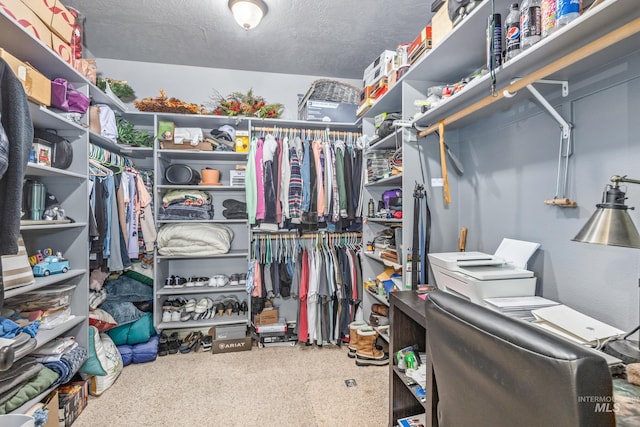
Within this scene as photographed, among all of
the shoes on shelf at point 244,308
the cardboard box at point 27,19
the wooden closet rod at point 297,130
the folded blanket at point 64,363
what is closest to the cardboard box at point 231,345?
the shoes on shelf at point 244,308

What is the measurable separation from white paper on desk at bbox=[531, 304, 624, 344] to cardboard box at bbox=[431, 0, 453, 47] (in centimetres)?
137

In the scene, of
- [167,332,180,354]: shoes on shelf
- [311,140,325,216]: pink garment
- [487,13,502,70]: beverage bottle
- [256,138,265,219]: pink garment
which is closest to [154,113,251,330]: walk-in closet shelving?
[167,332,180,354]: shoes on shelf

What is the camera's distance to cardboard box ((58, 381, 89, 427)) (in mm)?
1675

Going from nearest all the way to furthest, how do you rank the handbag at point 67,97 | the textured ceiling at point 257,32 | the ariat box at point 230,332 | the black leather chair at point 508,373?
the black leather chair at point 508,373 → the handbag at point 67,97 → the textured ceiling at point 257,32 → the ariat box at point 230,332

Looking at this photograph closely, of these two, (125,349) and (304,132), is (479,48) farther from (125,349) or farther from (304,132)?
(125,349)

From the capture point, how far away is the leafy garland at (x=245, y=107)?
2.74 m

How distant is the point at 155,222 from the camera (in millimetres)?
2652

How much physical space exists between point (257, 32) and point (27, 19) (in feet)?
4.65

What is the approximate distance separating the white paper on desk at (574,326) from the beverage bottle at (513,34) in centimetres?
98

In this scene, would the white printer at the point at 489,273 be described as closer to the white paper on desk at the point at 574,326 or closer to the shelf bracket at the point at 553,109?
the white paper on desk at the point at 574,326

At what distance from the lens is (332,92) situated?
2873 mm

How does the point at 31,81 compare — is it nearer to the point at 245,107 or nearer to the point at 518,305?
the point at 245,107

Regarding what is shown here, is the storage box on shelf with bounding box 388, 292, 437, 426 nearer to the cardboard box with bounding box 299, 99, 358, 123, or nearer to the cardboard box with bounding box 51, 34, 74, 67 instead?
the cardboard box with bounding box 299, 99, 358, 123

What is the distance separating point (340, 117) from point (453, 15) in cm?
158
